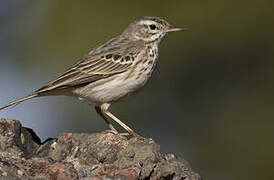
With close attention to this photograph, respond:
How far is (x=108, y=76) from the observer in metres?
8.76

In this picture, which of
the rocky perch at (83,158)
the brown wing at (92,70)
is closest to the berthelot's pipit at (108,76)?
the brown wing at (92,70)

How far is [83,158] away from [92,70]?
7.27 ft

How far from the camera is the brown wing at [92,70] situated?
8523 millimetres

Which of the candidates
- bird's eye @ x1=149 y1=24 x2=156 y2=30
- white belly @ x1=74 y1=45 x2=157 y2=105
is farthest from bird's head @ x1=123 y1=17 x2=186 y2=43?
white belly @ x1=74 y1=45 x2=157 y2=105

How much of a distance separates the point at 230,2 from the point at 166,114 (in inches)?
104

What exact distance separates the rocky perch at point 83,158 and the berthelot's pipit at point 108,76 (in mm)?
1166

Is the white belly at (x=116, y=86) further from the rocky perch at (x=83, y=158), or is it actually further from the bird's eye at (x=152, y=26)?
the rocky perch at (x=83, y=158)

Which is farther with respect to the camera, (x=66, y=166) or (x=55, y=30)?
(x=55, y=30)

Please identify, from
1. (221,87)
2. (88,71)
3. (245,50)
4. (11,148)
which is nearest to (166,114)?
(221,87)

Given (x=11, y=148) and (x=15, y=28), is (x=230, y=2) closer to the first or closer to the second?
(x=15, y=28)

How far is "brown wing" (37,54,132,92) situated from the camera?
852cm

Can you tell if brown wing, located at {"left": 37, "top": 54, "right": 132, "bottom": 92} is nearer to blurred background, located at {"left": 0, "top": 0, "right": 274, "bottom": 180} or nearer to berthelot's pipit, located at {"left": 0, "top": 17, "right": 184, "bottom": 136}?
berthelot's pipit, located at {"left": 0, "top": 17, "right": 184, "bottom": 136}

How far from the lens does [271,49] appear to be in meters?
14.6

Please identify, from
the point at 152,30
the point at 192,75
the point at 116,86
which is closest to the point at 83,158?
the point at 116,86
